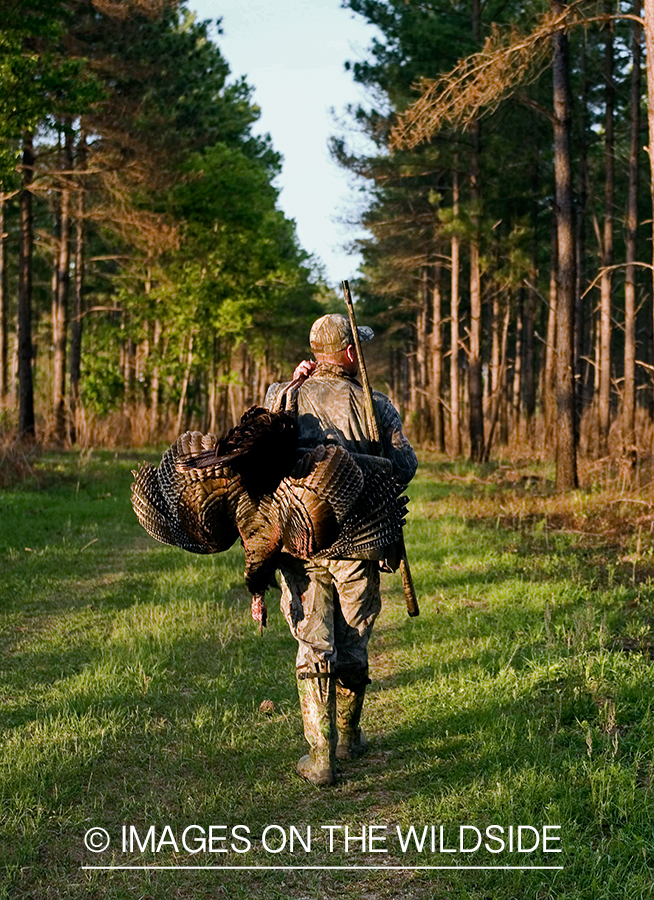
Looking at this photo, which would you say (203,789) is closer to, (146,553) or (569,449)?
(146,553)

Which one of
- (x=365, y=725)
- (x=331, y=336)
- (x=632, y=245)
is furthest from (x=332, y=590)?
(x=632, y=245)

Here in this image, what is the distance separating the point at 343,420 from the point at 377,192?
23728 millimetres

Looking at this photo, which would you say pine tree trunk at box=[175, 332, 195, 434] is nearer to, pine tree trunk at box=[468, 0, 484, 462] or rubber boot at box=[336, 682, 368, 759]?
pine tree trunk at box=[468, 0, 484, 462]

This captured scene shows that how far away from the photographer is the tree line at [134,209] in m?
15.2

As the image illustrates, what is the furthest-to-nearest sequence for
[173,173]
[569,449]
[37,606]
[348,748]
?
[173,173] → [569,449] → [37,606] → [348,748]

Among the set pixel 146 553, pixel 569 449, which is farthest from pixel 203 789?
pixel 569 449

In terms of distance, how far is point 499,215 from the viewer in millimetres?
26359

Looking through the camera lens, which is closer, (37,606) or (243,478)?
(243,478)

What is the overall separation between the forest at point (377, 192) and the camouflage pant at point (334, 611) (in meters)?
7.31

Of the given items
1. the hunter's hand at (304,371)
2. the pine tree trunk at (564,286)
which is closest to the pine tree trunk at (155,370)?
the pine tree trunk at (564,286)

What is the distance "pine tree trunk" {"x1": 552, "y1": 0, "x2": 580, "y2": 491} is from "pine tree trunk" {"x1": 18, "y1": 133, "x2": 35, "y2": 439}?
10.2m

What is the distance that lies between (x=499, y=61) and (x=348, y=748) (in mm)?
8509

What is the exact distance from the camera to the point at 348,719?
473 cm

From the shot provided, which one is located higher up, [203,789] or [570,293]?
[570,293]
